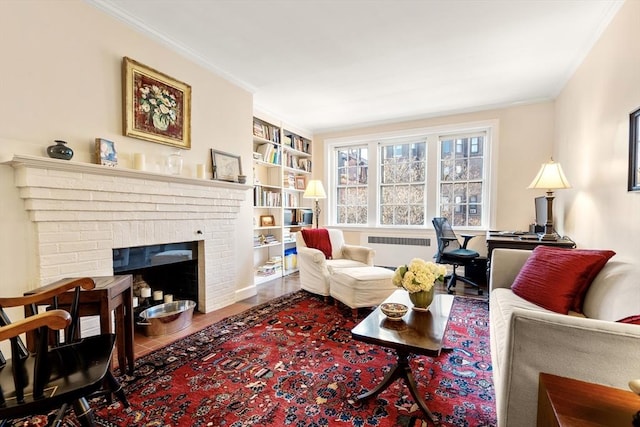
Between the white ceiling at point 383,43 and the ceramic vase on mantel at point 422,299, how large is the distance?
2.05m

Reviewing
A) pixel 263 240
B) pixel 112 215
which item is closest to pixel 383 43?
pixel 112 215

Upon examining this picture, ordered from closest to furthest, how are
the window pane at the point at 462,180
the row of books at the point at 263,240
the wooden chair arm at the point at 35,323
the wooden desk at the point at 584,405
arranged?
the wooden desk at the point at 584,405, the wooden chair arm at the point at 35,323, the row of books at the point at 263,240, the window pane at the point at 462,180

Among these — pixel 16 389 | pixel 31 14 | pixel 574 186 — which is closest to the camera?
pixel 16 389

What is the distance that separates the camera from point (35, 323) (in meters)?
0.98

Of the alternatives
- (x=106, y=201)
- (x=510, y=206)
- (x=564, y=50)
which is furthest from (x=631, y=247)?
(x=106, y=201)

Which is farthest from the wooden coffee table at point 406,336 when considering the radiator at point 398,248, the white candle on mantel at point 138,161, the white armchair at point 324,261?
the radiator at point 398,248

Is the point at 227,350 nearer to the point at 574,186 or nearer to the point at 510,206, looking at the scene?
the point at 574,186

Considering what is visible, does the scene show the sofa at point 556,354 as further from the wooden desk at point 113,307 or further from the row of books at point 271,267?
the row of books at point 271,267

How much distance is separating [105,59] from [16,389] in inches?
87.2

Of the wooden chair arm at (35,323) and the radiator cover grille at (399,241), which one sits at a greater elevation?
the wooden chair arm at (35,323)

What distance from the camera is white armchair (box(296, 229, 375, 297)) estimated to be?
3.17 meters

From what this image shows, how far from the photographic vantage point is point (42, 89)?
6.26 ft

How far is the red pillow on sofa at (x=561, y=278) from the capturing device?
1770 mm

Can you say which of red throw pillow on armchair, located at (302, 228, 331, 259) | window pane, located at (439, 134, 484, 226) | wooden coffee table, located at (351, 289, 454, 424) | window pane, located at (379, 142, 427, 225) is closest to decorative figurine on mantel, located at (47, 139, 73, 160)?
wooden coffee table, located at (351, 289, 454, 424)
